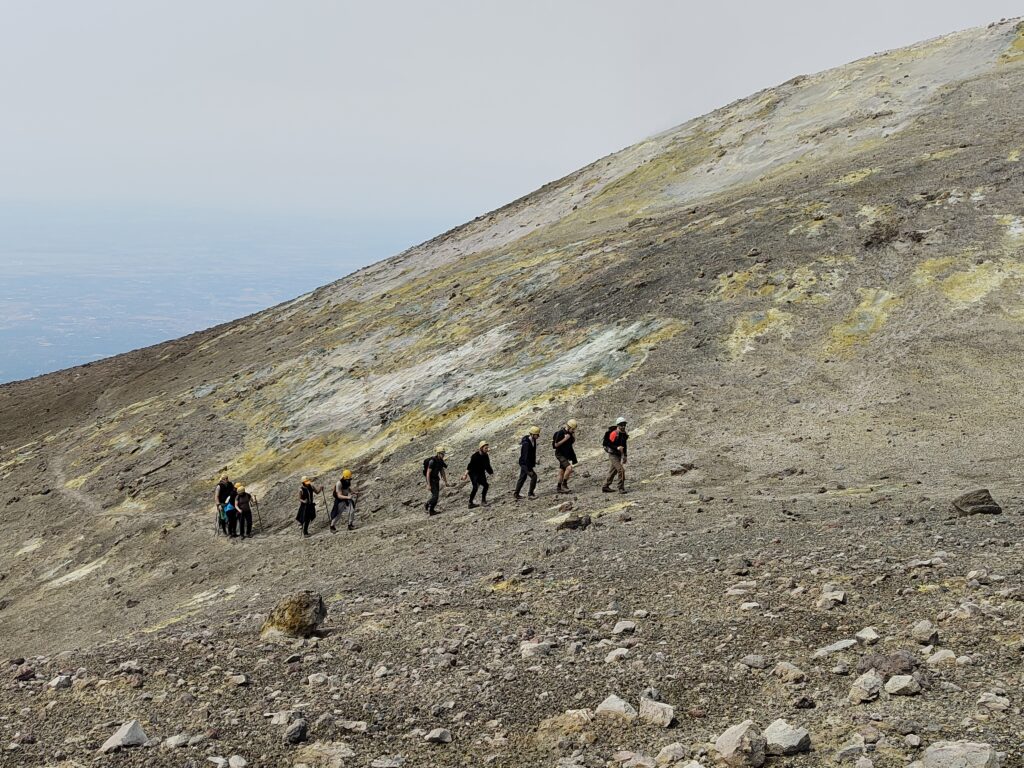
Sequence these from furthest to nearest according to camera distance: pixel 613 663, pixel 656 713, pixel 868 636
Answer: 1. pixel 613 663
2. pixel 868 636
3. pixel 656 713

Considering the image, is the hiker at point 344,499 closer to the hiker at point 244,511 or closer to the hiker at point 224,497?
the hiker at point 244,511

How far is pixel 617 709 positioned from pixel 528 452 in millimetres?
13275

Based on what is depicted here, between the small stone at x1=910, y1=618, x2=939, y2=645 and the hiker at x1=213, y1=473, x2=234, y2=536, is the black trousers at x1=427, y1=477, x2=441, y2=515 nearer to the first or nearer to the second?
the hiker at x1=213, y1=473, x2=234, y2=536

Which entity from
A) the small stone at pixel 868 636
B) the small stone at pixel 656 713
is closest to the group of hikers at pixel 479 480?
the small stone at pixel 868 636

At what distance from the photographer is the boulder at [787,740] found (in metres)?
7.64

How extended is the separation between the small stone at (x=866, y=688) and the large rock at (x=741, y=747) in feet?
4.19

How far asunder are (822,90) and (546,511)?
47.3 metres

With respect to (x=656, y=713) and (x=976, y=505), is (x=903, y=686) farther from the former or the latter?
(x=976, y=505)

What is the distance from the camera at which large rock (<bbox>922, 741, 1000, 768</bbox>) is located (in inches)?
264

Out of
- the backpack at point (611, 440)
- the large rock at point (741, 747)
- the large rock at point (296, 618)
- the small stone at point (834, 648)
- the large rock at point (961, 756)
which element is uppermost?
the large rock at point (296, 618)

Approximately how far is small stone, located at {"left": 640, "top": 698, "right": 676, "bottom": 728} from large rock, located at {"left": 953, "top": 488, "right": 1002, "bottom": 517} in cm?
848

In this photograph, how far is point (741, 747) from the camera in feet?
25.0

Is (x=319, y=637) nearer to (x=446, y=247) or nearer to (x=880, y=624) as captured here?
(x=880, y=624)

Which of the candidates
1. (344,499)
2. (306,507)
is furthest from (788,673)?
(306,507)
